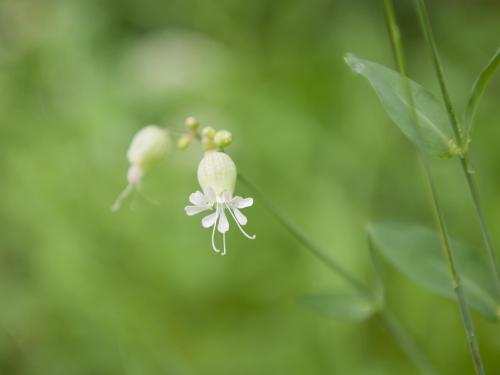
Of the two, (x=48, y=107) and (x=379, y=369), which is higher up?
(x=48, y=107)

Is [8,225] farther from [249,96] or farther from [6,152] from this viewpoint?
[249,96]

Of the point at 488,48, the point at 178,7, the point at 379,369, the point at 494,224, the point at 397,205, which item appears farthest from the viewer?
the point at 178,7

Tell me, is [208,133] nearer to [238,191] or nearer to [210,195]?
[210,195]

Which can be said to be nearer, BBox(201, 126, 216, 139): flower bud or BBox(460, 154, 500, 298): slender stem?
BBox(460, 154, 500, 298): slender stem

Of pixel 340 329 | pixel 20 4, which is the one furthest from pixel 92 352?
pixel 20 4

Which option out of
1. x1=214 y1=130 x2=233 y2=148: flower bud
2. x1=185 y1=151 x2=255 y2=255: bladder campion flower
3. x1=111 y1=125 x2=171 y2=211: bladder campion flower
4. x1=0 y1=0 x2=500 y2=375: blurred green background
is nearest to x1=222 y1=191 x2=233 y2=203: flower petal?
x1=185 y1=151 x2=255 y2=255: bladder campion flower

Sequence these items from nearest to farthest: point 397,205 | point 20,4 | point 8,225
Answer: point 397,205
point 8,225
point 20,4

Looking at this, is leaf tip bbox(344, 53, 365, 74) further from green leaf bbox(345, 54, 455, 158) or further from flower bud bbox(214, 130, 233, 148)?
flower bud bbox(214, 130, 233, 148)
